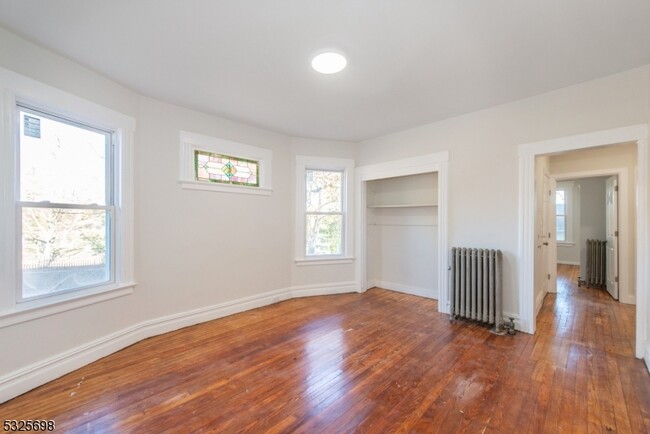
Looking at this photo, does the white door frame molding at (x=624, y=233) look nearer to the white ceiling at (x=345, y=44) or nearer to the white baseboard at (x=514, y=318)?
the white baseboard at (x=514, y=318)

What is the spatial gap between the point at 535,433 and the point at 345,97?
3.09m

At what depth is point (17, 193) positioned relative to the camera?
206cm

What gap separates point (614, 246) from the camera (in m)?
4.38

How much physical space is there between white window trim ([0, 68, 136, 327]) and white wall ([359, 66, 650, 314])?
11.6 ft

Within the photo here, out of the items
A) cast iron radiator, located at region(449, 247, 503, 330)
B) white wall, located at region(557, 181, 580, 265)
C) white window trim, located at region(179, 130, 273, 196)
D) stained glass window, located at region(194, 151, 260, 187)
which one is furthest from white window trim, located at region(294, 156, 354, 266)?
white wall, located at region(557, 181, 580, 265)

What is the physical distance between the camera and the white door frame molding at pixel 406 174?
12.2ft

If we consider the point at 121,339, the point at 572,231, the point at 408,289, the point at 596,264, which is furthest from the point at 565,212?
the point at 121,339

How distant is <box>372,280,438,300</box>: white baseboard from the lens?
14.5 feet

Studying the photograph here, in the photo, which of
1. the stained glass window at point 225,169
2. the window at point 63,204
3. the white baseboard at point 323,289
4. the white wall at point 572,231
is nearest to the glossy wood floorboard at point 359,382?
the window at point 63,204

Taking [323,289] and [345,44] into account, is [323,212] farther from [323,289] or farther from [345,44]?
[345,44]

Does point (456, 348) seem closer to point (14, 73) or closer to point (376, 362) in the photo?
point (376, 362)

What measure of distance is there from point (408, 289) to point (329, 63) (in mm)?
3722

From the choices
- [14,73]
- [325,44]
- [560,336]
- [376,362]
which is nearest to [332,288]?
[376,362]

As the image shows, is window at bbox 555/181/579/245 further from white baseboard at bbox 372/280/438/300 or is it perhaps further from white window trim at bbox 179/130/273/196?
white window trim at bbox 179/130/273/196
